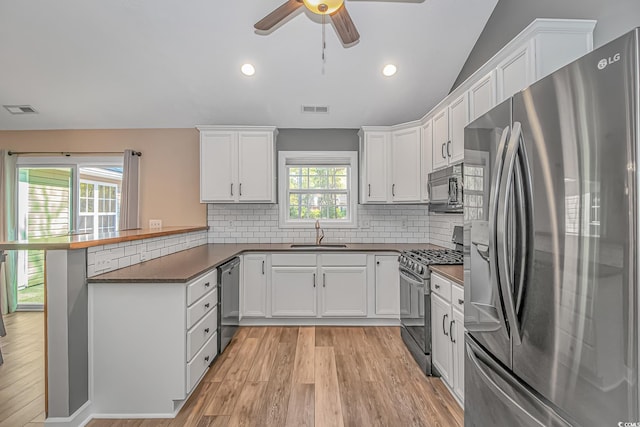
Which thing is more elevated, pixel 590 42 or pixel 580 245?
pixel 590 42

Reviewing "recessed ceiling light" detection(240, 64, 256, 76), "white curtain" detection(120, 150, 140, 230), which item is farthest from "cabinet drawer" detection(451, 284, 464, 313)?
"white curtain" detection(120, 150, 140, 230)

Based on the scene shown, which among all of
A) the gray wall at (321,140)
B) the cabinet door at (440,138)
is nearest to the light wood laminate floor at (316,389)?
the cabinet door at (440,138)

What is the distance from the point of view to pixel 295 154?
4262 millimetres

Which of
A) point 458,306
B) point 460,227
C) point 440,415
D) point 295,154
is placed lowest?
point 440,415

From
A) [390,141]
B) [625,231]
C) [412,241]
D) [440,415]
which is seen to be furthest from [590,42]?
[412,241]

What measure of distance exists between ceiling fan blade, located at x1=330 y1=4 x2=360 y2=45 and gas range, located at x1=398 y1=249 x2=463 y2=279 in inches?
74.4

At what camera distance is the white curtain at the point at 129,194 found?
4.07 metres

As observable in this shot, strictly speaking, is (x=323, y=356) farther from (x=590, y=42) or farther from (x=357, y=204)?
(x=590, y=42)

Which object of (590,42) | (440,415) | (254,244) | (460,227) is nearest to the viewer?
(590,42)

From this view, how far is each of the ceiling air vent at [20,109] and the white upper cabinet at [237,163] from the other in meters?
2.14

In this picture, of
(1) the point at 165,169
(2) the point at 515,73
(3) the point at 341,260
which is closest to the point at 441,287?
(3) the point at 341,260

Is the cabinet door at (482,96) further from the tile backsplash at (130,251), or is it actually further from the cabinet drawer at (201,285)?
the tile backsplash at (130,251)

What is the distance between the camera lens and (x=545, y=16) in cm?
225

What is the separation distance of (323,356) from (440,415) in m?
1.12
